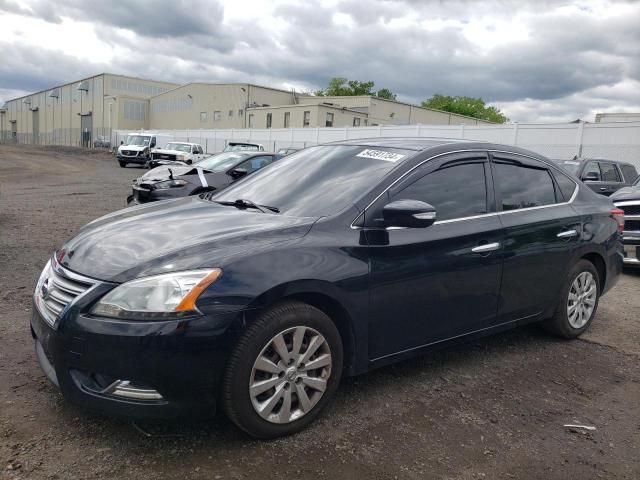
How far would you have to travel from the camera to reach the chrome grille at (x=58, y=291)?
275cm

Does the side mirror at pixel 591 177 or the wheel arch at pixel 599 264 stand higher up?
the side mirror at pixel 591 177

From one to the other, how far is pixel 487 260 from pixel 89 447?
2.71m

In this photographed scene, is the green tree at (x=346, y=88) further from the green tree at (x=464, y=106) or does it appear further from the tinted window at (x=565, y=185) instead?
the tinted window at (x=565, y=185)

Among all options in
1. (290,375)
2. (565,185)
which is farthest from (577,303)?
(290,375)

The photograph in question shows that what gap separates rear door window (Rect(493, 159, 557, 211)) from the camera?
13.4 ft

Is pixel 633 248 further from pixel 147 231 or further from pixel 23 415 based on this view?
pixel 23 415

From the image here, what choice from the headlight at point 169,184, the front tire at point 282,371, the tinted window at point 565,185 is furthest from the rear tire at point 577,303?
the headlight at point 169,184

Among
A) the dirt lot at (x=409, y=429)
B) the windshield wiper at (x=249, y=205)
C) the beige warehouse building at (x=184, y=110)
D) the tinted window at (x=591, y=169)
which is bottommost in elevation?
the dirt lot at (x=409, y=429)

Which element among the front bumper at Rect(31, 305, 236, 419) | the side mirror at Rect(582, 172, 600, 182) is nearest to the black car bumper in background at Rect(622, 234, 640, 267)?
the side mirror at Rect(582, 172, 600, 182)

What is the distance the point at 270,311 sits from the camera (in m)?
2.79

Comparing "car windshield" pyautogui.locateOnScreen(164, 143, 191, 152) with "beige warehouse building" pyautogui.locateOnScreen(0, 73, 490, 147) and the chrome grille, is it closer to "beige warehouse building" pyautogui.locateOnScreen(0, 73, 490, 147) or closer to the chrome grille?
"beige warehouse building" pyautogui.locateOnScreen(0, 73, 490, 147)

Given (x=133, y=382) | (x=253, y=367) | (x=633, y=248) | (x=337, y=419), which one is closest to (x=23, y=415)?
(x=133, y=382)

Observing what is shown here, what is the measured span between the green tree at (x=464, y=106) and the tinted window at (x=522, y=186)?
88079 mm

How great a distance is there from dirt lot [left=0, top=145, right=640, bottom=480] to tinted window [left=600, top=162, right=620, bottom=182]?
30.7 ft
